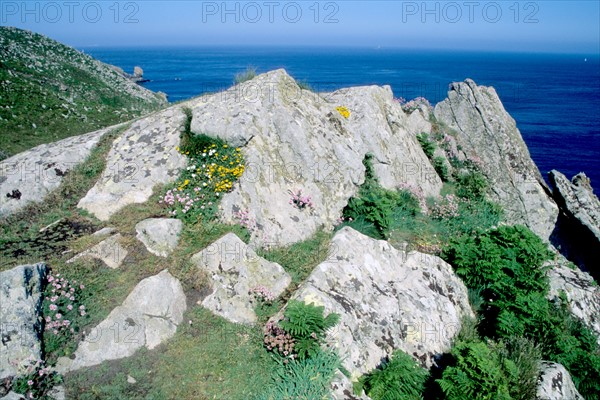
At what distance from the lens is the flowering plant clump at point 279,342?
7.49 m

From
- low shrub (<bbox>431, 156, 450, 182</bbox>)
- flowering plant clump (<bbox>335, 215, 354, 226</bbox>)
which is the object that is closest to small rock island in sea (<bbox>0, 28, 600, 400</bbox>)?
flowering plant clump (<bbox>335, 215, 354, 226</bbox>)

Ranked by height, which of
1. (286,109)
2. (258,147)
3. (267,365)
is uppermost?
(286,109)

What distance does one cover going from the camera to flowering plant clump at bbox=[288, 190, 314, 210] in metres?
12.4

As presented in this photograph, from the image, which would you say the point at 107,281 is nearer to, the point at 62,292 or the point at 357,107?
the point at 62,292

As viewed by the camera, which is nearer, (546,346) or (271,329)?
(271,329)

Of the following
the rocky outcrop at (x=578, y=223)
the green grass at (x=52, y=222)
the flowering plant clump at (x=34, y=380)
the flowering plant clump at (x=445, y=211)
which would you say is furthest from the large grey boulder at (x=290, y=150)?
the rocky outcrop at (x=578, y=223)

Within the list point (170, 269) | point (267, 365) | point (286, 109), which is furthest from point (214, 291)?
point (286, 109)

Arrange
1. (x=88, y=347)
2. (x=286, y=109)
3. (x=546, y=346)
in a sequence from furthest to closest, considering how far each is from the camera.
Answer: (x=286, y=109), (x=546, y=346), (x=88, y=347)

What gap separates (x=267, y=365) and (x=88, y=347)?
350 centimetres

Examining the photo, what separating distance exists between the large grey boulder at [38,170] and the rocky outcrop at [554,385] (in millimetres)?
13855

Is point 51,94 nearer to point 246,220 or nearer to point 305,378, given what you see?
point 246,220

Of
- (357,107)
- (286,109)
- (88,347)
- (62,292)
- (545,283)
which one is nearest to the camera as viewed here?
(88,347)

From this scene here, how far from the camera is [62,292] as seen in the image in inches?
319

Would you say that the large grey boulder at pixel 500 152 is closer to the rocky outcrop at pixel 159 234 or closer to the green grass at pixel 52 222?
the rocky outcrop at pixel 159 234
